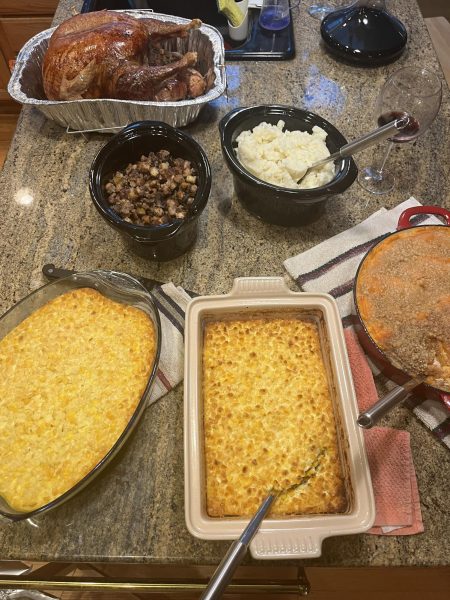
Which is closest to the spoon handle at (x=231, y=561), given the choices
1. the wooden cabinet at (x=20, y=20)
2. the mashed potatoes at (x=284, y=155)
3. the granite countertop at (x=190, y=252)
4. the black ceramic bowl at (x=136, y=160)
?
the granite countertop at (x=190, y=252)

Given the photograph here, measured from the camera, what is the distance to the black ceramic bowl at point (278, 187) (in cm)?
98

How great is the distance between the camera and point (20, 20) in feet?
6.83

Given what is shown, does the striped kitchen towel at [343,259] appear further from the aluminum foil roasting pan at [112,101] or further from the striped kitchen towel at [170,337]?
the aluminum foil roasting pan at [112,101]

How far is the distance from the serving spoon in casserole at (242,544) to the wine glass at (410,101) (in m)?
0.79

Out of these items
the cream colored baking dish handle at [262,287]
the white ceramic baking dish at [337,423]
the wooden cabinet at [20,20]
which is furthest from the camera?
the wooden cabinet at [20,20]

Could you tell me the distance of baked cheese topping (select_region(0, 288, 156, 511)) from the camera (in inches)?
28.4

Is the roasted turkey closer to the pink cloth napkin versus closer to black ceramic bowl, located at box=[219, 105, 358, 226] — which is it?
black ceramic bowl, located at box=[219, 105, 358, 226]

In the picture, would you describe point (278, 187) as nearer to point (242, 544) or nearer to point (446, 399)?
point (446, 399)

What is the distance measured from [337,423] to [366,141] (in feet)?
1.97

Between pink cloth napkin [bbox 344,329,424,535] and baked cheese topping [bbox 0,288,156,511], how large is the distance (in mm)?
431

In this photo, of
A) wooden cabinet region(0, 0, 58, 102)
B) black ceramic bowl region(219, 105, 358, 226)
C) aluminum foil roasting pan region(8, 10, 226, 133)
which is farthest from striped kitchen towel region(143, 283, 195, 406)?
wooden cabinet region(0, 0, 58, 102)

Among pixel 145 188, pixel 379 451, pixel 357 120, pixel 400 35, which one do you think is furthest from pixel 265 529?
pixel 400 35

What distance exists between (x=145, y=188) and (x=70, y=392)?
487 millimetres

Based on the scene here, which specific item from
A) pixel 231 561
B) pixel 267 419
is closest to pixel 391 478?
pixel 267 419
